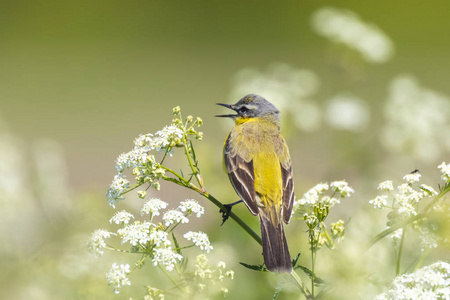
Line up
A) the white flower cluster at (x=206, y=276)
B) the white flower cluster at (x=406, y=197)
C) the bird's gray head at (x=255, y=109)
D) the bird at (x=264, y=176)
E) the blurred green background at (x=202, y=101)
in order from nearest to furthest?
1. the white flower cluster at (x=206, y=276)
2. the white flower cluster at (x=406, y=197)
3. the blurred green background at (x=202, y=101)
4. the bird at (x=264, y=176)
5. the bird's gray head at (x=255, y=109)

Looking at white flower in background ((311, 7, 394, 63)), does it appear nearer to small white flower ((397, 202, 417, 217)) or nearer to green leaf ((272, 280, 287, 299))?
small white flower ((397, 202, 417, 217))

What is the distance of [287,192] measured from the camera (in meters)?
3.20

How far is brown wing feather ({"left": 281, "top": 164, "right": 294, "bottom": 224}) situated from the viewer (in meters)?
3.03

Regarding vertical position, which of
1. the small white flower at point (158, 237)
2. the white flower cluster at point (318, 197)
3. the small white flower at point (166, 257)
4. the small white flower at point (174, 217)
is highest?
the white flower cluster at point (318, 197)

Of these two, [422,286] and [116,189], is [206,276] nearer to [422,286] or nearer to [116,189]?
[116,189]

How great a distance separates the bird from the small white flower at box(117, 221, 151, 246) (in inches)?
18.7

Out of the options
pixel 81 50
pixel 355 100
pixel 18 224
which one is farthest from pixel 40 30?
pixel 18 224

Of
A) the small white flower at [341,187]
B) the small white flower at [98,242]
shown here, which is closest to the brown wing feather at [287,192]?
the small white flower at [341,187]

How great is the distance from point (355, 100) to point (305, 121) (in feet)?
1.40

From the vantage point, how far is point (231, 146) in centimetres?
361

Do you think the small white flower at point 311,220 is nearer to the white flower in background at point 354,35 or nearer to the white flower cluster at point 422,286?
the white flower cluster at point 422,286

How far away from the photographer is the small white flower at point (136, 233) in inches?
88.0

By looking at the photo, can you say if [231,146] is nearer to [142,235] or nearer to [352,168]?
[352,168]

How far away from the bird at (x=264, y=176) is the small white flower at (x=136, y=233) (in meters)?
0.47
